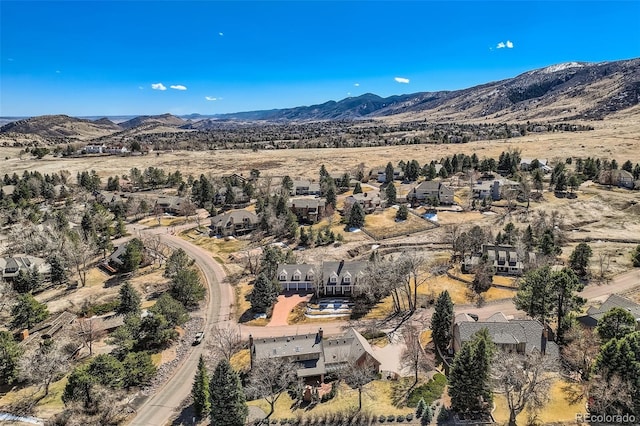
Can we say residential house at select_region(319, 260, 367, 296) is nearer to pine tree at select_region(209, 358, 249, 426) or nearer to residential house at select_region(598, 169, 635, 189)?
pine tree at select_region(209, 358, 249, 426)

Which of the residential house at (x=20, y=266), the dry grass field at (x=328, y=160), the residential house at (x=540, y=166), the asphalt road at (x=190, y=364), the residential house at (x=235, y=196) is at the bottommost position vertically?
the asphalt road at (x=190, y=364)

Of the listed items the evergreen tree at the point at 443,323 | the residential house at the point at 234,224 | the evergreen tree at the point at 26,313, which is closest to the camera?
the evergreen tree at the point at 443,323

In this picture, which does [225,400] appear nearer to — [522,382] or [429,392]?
[429,392]

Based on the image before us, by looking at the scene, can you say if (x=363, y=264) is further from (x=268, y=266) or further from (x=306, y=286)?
(x=268, y=266)

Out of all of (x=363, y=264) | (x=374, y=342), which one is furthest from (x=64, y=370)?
(x=363, y=264)

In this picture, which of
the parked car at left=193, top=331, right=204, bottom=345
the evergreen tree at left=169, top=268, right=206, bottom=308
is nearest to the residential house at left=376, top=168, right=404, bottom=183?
the evergreen tree at left=169, top=268, right=206, bottom=308

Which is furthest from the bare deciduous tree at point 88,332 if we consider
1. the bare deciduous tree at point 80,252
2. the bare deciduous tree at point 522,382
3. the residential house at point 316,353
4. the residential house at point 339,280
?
the bare deciduous tree at point 522,382

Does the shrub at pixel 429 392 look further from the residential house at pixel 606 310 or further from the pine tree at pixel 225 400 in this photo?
the residential house at pixel 606 310
